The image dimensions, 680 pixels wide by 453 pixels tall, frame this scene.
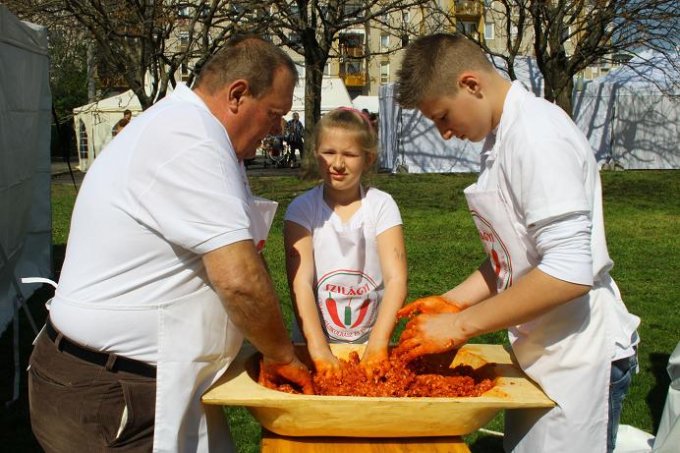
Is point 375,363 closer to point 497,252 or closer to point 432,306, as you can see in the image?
point 432,306

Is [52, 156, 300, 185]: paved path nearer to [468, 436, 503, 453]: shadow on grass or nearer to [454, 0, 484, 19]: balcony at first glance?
[454, 0, 484, 19]: balcony

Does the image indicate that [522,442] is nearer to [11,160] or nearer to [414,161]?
[11,160]

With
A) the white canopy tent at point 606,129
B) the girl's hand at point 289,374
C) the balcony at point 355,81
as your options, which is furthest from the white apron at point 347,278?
the balcony at point 355,81

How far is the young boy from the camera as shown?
1.61 meters

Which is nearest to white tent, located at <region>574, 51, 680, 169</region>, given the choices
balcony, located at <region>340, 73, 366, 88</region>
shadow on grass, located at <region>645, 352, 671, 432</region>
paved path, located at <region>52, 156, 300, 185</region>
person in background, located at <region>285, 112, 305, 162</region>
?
paved path, located at <region>52, 156, 300, 185</region>

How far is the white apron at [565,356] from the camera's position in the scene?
177 cm

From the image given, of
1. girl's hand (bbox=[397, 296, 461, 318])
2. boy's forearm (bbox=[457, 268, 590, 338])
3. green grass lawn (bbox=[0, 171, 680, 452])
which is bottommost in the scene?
green grass lawn (bbox=[0, 171, 680, 452])

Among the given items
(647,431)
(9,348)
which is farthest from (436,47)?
(9,348)

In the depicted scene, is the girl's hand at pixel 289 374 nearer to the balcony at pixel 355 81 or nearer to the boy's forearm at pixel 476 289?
the boy's forearm at pixel 476 289

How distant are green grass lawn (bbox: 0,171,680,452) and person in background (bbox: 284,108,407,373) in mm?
271

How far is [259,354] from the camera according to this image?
2.12m

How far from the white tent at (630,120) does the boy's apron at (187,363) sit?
18225 mm

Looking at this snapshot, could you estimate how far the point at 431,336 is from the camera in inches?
71.8

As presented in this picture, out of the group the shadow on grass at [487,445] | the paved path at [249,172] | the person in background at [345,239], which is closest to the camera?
the person in background at [345,239]
